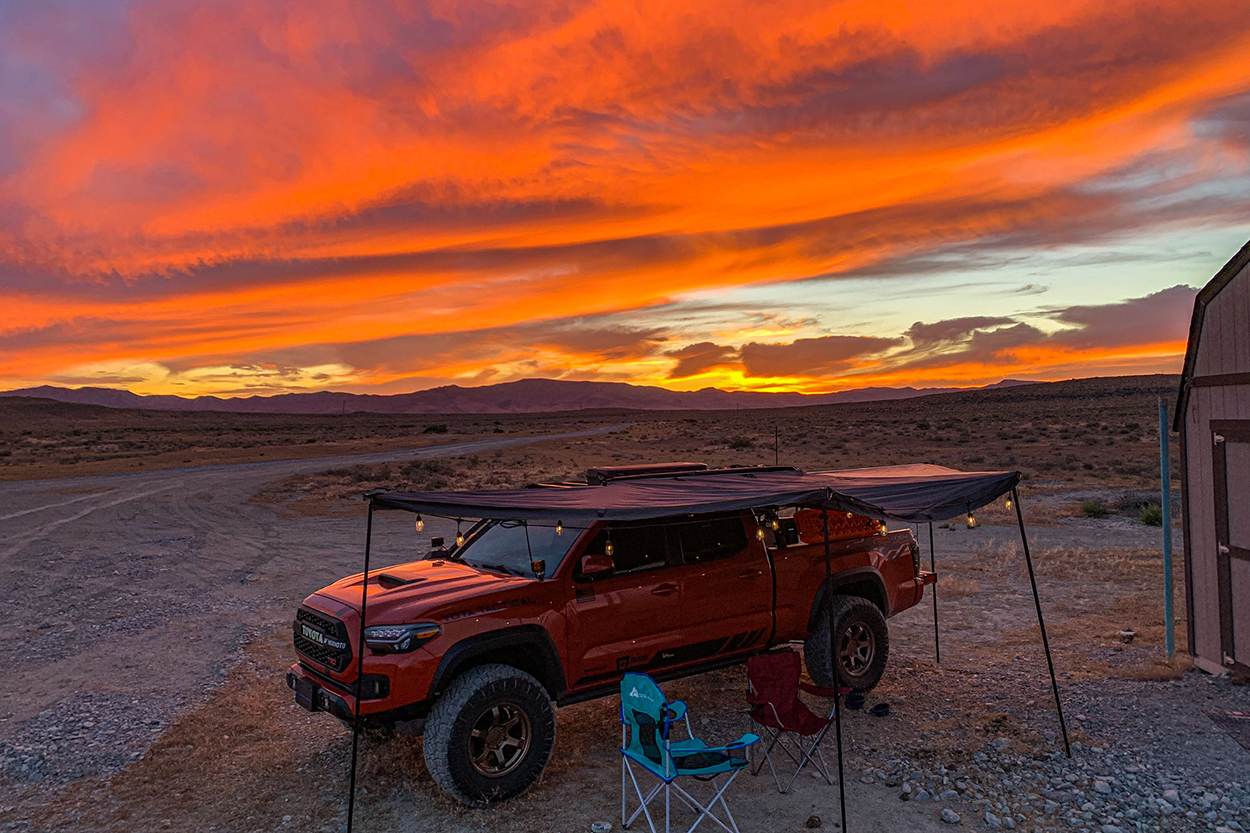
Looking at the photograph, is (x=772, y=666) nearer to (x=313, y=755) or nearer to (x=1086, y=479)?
(x=313, y=755)

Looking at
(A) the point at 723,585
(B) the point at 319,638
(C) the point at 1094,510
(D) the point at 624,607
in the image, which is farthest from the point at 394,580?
(C) the point at 1094,510

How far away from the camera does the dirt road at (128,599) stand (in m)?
8.24

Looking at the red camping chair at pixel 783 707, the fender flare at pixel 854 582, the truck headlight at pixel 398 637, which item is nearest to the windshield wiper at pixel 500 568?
the truck headlight at pixel 398 637

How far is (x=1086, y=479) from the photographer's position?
29234mm

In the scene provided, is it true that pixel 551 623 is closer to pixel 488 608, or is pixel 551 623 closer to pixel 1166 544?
pixel 488 608

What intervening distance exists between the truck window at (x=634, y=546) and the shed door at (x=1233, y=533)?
6092 mm

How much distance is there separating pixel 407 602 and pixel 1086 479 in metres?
29.4

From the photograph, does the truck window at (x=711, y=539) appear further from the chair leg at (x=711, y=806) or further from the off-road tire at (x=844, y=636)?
the chair leg at (x=711, y=806)

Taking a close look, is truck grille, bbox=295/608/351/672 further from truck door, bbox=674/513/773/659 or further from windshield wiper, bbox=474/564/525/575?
truck door, bbox=674/513/773/659

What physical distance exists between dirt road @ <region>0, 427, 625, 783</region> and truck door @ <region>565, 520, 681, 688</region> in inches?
175

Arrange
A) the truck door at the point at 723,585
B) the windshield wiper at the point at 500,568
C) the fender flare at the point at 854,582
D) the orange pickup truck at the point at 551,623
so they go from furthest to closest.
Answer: the fender flare at the point at 854,582
the truck door at the point at 723,585
the windshield wiper at the point at 500,568
the orange pickup truck at the point at 551,623

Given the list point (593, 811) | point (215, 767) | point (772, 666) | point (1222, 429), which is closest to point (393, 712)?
point (593, 811)

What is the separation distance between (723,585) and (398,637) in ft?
10.2

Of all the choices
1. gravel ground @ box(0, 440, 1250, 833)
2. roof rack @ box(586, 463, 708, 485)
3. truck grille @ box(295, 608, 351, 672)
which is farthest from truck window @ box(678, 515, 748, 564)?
truck grille @ box(295, 608, 351, 672)
